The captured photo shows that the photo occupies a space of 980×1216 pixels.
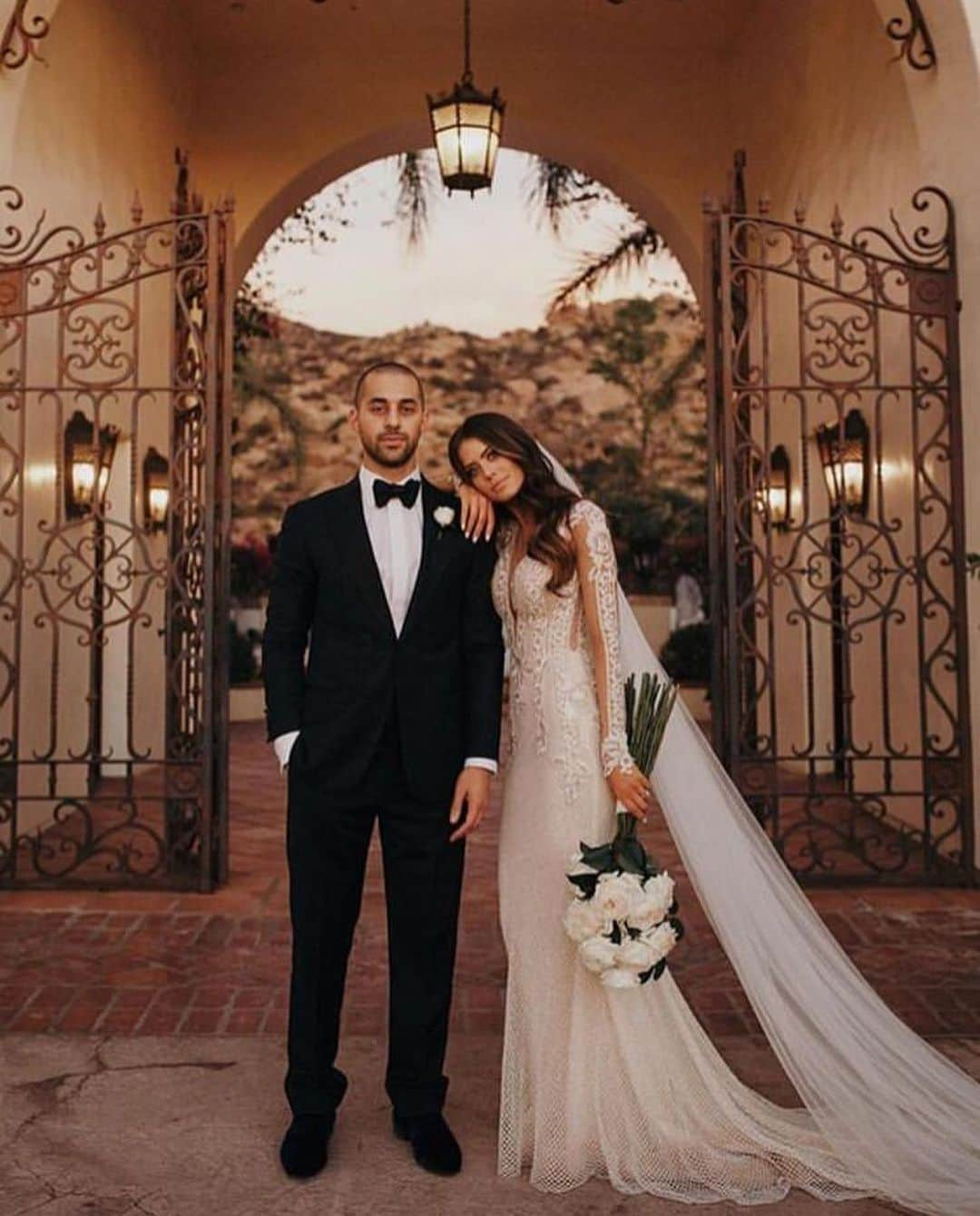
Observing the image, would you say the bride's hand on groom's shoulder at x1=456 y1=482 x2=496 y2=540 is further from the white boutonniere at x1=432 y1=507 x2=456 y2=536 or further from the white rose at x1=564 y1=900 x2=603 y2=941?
the white rose at x1=564 y1=900 x2=603 y2=941

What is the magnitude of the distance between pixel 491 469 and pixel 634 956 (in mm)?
1258

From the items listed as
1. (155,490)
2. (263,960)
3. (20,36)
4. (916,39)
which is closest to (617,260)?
(155,490)

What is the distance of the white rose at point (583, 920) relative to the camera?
108 inches

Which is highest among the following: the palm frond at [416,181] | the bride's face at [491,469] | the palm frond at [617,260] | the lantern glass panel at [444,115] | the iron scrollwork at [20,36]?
the palm frond at [416,181]

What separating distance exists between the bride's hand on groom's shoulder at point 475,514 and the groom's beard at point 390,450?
185mm

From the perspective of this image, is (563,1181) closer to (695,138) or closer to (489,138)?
(489,138)

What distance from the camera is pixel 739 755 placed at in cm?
574

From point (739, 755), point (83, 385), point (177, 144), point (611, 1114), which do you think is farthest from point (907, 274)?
point (177, 144)

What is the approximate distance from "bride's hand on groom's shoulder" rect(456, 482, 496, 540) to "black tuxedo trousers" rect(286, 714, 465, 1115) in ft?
1.75

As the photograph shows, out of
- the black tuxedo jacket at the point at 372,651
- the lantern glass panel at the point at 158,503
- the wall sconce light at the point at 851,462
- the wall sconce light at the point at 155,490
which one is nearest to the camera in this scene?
the black tuxedo jacket at the point at 372,651

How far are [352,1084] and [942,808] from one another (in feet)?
13.5

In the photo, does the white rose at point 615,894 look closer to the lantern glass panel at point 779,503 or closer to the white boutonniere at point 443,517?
the white boutonniere at point 443,517

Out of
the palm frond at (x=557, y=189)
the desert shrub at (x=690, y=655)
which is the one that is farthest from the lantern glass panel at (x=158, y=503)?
the desert shrub at (x=690, y=655)

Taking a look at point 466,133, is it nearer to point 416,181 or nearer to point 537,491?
point 537,491
